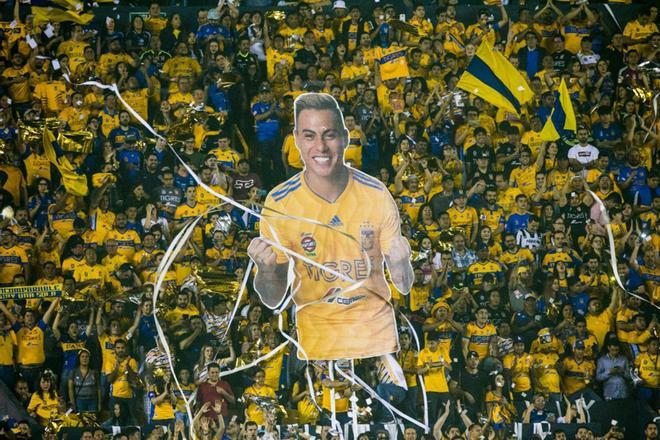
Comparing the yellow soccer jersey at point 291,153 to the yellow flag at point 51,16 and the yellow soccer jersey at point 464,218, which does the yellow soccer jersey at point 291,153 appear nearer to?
the yellow soccer jersey at point 464,218

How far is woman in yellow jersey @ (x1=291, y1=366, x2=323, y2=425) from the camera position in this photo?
11180mm

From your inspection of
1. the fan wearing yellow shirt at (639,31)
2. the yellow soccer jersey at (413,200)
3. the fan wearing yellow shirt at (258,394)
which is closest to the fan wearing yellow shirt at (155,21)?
the yellow soccer jersey at (413,200)

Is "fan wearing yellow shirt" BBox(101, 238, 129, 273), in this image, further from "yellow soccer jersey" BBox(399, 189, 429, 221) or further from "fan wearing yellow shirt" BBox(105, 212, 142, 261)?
"yellow soccer jersey" BBox(399, 189, 429, 221)

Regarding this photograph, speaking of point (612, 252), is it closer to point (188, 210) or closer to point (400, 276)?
point (400, 276)

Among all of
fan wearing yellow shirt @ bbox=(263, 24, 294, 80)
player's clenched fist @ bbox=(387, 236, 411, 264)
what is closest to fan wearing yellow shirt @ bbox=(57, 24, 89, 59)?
fan wearing yellow shirt @ bbox=(263, 24, 294, 80)

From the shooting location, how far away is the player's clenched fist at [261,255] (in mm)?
11820

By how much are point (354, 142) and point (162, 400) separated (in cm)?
337

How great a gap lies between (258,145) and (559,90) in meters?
3.39

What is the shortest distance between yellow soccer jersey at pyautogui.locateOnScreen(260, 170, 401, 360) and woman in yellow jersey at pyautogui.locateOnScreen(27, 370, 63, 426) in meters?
2.51

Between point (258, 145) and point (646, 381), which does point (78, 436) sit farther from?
point (646, 381)

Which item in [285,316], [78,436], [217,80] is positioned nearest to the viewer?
[78,436]

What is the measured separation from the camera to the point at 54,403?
1123 cm

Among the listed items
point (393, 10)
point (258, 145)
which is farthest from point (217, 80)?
point (393, 10)

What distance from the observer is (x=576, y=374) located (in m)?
11.5
